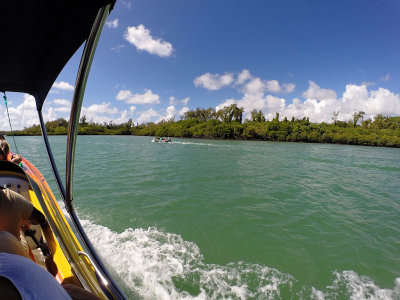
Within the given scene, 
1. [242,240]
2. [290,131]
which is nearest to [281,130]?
[290,131]

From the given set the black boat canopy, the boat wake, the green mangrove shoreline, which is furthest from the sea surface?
the green mangrove shoreline

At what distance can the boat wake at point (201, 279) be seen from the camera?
336 cm

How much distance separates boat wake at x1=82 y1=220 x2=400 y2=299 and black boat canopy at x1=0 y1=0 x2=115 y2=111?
11.3 feet

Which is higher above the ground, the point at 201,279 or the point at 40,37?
the point at 40,37

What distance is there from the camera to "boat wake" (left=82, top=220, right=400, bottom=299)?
3361 mm

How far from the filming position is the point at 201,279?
3607 millimetres

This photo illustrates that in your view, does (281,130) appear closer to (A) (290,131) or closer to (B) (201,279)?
(A) (290,131)

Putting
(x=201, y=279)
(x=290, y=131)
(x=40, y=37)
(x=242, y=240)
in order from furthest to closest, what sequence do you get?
(x=290, y=131) → (x=242, y=240) → (x=201, y=279) → (x=40, y=37)

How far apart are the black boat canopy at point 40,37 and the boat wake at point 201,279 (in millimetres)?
3447

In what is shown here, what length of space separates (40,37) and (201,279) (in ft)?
14.1

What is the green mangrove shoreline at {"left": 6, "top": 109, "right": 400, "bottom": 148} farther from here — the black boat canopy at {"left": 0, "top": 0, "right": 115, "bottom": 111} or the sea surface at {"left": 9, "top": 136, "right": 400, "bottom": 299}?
the black boat canopy at {"left": 0, "top": 0, "right": 115, "bottom": 111}

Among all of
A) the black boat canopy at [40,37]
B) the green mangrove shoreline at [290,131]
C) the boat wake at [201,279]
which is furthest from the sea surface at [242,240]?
Answer: the green mangrove shoreline at [290,131]

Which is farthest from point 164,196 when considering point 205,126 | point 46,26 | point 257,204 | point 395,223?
A: point 205,126

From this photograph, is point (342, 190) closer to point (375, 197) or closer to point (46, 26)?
point (375, 197)
